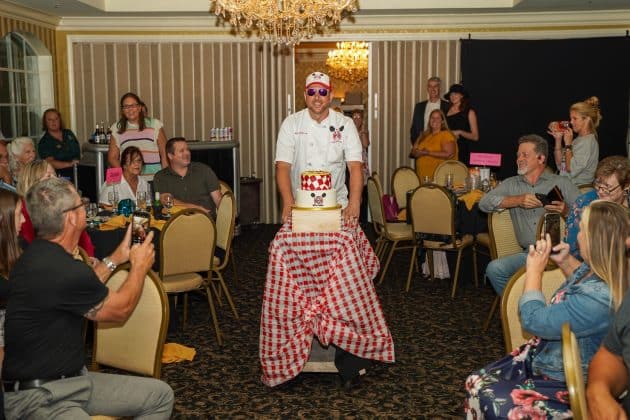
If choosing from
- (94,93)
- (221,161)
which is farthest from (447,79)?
(94,93)

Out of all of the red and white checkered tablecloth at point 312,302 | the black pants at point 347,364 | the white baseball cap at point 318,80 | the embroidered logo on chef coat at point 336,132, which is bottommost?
the black pants at point 347,364

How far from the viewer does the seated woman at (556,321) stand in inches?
97.0

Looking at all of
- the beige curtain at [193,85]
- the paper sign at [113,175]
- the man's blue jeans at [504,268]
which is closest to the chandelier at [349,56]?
the beige curtain at [193,85]

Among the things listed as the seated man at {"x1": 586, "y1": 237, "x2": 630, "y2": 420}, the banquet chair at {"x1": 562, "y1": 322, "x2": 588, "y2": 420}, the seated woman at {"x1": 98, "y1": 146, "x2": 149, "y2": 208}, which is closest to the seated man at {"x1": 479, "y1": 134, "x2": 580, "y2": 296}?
the seated man at {"x1": 586, "y1": 237, "x2": 630, "y2": 420}

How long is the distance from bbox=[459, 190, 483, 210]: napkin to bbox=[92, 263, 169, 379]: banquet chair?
3820 millimetres

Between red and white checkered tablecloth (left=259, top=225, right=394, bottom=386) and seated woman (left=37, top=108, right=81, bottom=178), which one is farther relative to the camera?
seated woman (left=37, top=108, right=81, bottom=178)

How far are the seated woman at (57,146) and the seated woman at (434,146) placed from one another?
3.94 metres

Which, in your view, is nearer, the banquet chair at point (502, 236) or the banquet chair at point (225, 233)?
the banquet chair at point (502, 236)

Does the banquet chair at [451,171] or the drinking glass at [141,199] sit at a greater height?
the banquet chair at [451,171]

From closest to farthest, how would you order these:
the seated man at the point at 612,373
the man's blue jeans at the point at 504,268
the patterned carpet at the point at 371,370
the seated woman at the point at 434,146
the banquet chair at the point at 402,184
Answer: the seated man at the point at 612,373 → the patterned carpet at the point at 371,370 → the man's blue jeans at the point at 504,268 → the banquet chair at the point at 402,184 → the seated woman at the point at 434,146

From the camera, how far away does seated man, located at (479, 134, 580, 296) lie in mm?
4895

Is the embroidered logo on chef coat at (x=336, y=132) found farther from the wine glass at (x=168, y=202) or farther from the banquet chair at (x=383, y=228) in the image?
the banquet chair at (x=383, y=228)

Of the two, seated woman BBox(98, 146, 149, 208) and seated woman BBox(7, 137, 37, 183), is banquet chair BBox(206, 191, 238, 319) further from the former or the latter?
seated woman BBox(7, 137, 37, 183)

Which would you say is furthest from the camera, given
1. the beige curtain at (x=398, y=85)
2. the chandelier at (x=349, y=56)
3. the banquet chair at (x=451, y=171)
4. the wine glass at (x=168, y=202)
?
the chandelier at (x=349, y=56)
